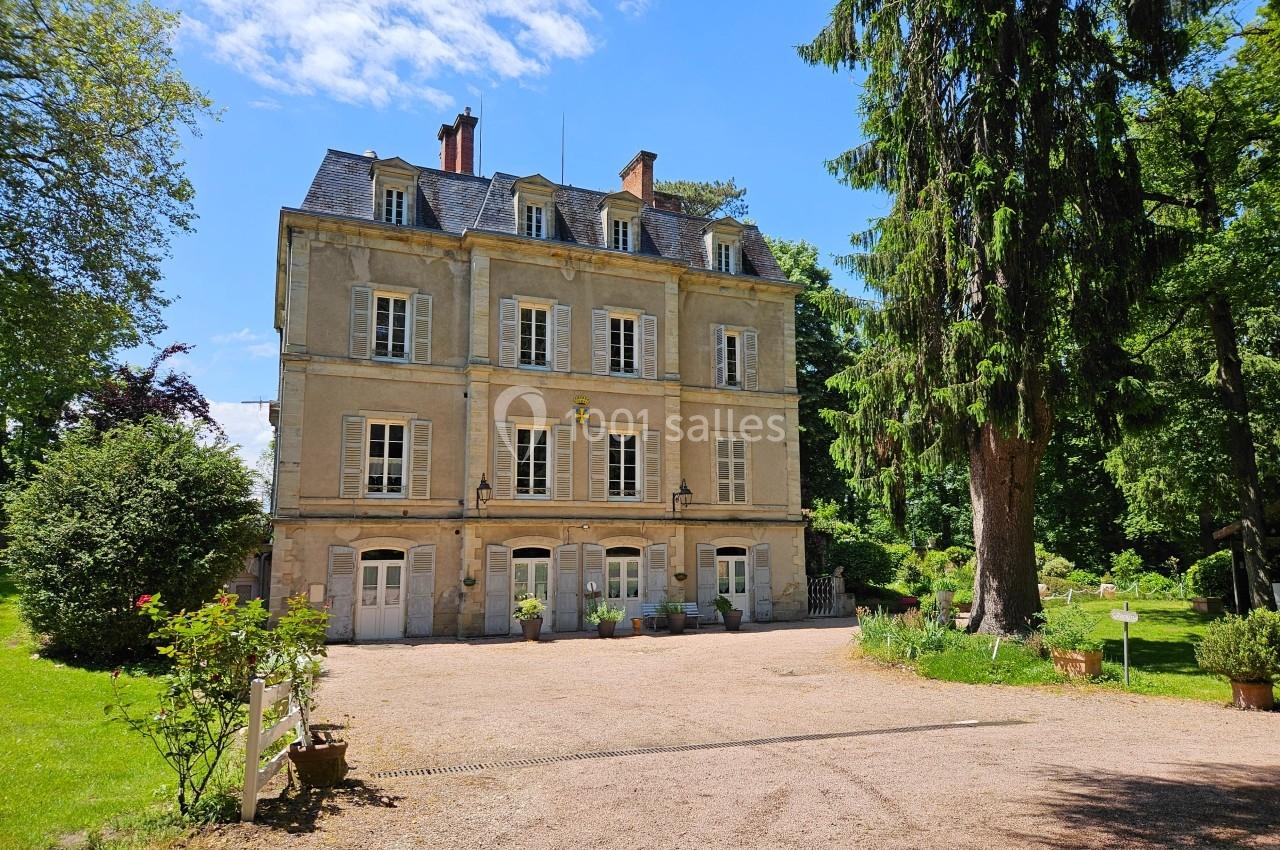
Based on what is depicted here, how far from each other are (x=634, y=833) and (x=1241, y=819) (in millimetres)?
4064

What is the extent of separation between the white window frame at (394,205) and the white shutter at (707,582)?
10797 mm

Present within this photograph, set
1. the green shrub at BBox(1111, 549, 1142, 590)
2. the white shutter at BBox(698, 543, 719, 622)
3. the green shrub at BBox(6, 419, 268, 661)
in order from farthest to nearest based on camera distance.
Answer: the green shrub at BBox(1111, 549, 1142, 590)
the white shutter at BBox(698, 543, 719, 622)
the green shrub at BBox(6, 419, 268, 661)

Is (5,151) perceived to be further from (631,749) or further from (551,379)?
(551,379)

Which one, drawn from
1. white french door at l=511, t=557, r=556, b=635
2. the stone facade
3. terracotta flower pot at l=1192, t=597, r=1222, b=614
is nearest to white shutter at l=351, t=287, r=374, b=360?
the stone facade

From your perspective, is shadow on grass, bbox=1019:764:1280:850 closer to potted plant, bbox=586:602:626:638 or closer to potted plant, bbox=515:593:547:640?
potted plant, bbox=586:602:626:638

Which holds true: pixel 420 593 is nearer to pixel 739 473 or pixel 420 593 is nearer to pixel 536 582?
pixel 536 582

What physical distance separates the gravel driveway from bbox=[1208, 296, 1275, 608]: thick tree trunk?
6.28 meters

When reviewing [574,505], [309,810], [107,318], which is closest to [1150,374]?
[574,505]

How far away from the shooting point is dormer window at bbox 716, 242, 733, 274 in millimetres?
23203

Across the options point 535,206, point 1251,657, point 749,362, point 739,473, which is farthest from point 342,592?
point 1251,657

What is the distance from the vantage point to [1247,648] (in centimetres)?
993

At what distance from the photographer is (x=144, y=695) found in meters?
9.93

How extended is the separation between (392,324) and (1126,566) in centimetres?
2772

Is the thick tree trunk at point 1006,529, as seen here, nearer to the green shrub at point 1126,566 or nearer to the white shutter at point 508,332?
the white shutter at point 508,332
